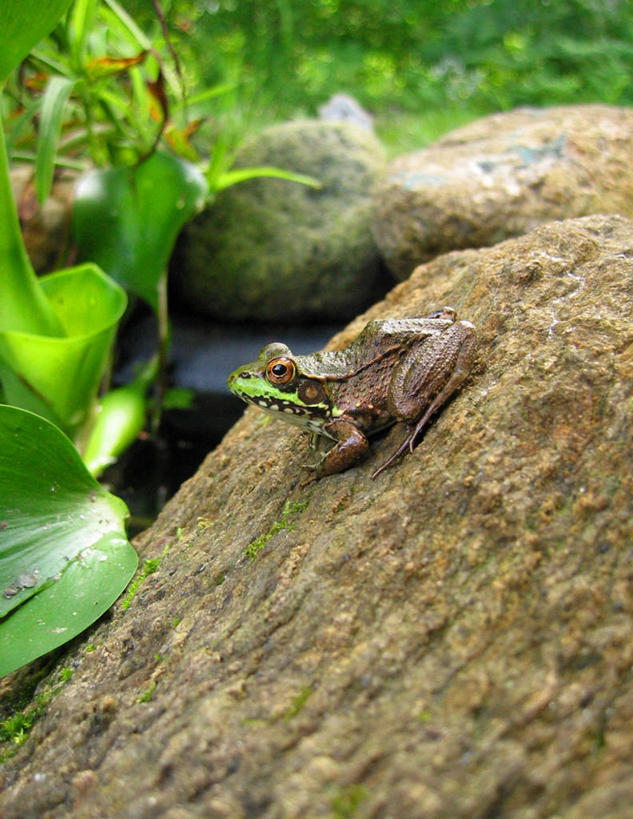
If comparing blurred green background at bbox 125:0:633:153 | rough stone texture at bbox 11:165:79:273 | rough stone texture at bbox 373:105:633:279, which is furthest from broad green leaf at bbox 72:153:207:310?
blurred green background at bbox 125:0:633:153

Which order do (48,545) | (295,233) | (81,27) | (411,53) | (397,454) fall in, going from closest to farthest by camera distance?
(397,454)
(48,545)
(81,27)
(295,233)
(411,53)

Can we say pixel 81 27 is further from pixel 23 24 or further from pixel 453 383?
pixel 453 383

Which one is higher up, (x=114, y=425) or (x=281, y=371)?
(x=281, y=371)

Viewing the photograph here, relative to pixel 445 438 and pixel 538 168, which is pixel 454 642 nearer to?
pixel 445 438

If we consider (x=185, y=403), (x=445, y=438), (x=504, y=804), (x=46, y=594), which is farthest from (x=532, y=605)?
(x=185, y=403)

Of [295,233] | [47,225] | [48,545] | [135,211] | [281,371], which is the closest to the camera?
Answer: [281,371]

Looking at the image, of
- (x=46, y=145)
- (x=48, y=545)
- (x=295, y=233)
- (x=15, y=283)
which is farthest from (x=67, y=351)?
(x=295, y=233)

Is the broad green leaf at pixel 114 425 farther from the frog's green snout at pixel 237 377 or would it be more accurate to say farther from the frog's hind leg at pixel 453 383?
the frog's hind leg at pixel 453 383

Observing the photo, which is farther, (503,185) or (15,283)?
(503,185)
